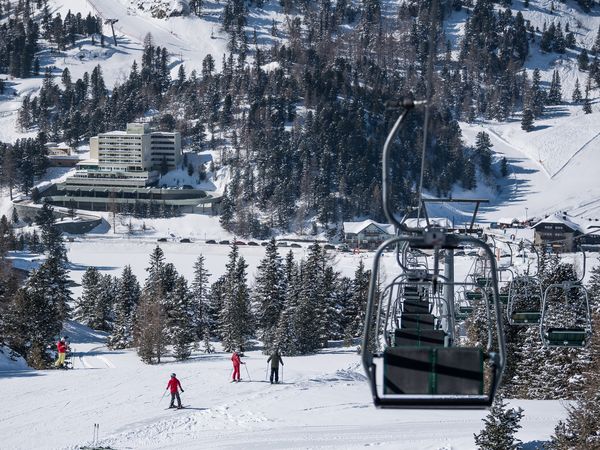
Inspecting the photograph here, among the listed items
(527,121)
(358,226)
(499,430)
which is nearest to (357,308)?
(499,430)

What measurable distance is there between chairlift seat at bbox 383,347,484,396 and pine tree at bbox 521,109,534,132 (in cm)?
12165

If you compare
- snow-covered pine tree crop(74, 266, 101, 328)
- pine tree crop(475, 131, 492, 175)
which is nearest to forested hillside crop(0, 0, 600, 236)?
pine tree crop(475, 131, 492, 175)

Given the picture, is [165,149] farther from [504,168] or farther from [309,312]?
[309,312]

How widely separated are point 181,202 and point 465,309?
8039 centimetres

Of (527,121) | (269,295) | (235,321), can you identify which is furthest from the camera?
(527,121)

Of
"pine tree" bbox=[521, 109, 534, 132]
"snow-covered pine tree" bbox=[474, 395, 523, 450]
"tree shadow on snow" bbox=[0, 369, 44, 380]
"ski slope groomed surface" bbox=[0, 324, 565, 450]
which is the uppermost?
"pine tree" bbox=[521, 109, 534, 132]

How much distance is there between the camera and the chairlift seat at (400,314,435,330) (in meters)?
10.6

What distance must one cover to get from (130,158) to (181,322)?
74.9 metres

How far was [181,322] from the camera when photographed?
3219 centimetres

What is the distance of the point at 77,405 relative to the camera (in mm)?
17141

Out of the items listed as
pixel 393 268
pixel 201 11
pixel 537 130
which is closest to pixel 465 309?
pixel 393 268

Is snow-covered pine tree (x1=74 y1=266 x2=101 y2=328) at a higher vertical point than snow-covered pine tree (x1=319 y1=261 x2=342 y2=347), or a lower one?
lower

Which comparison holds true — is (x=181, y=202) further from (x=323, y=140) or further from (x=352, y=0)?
(x=352, y=0)

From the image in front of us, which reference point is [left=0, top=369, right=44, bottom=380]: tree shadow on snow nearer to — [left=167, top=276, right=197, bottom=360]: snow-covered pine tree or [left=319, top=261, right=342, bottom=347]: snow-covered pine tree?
[left=167, top=276, right=197, bottom=360]: snow-covered pine tree
